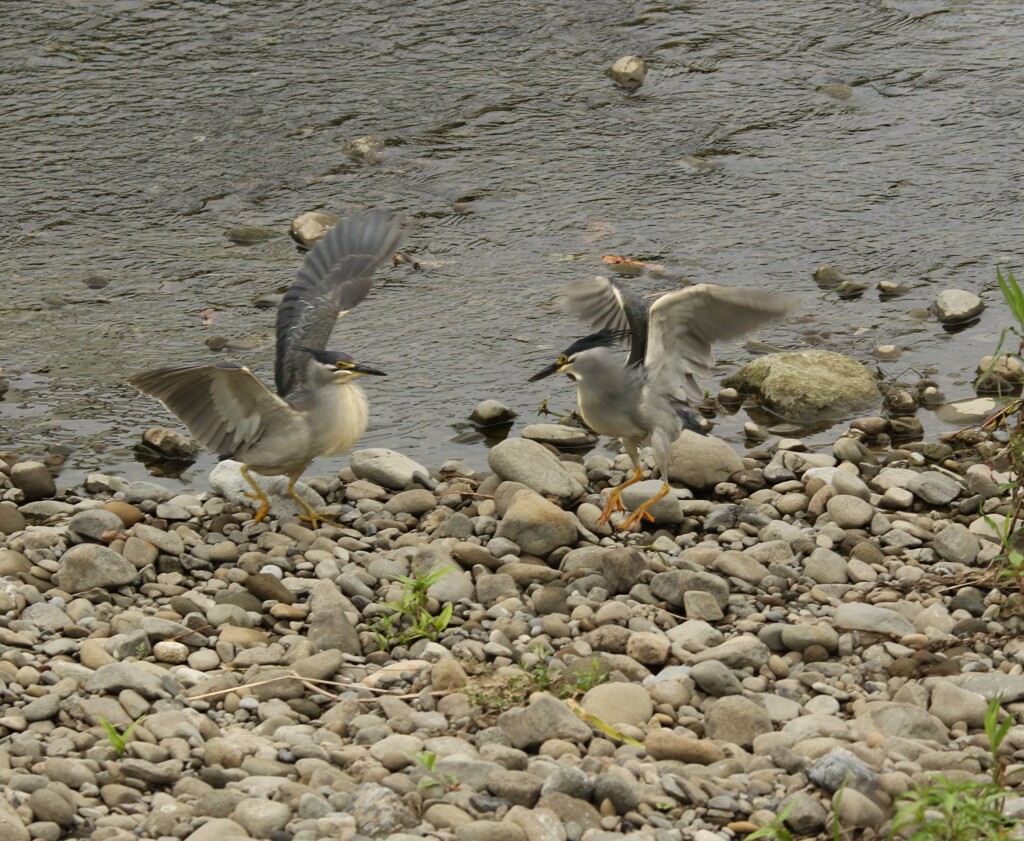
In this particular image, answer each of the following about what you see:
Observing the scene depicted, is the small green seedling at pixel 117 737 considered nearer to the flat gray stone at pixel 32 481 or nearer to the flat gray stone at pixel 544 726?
the flat gray stone at pixel 544 726

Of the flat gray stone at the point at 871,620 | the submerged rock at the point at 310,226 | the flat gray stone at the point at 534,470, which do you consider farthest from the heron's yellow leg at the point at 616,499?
the submerged rock at the point at 310,226

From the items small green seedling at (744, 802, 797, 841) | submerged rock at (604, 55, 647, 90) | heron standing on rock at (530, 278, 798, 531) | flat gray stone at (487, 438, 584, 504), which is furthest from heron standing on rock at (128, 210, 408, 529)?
submerged rock at (604, 55, 647, 90)

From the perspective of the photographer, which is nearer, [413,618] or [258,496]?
[413,618]

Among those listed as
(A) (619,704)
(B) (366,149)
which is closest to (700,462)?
(A) (619,704)

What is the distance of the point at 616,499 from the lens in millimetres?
6797

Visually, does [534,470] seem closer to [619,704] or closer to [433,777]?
[619,704]

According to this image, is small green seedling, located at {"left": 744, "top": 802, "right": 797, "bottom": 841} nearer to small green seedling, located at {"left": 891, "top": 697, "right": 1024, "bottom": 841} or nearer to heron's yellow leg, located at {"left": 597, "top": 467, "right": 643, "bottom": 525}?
small green seedling, located at {"left": 891, "top": 697, "right": 1024, "bottom": 841}

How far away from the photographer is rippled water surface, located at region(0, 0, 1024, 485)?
8.30 meters

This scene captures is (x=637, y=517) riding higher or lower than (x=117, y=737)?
lower

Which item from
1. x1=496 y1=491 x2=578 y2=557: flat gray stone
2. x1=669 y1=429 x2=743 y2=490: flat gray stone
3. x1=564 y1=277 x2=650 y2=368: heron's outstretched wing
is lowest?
x1=669 y1=429 x2=743 y2=490: flat gray stone

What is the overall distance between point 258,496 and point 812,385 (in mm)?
2890

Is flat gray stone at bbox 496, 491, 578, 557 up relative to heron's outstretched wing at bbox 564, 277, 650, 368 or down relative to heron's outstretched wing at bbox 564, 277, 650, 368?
down

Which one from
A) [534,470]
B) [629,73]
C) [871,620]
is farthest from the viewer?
[629,73]

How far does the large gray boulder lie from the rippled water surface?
0.29 metres
